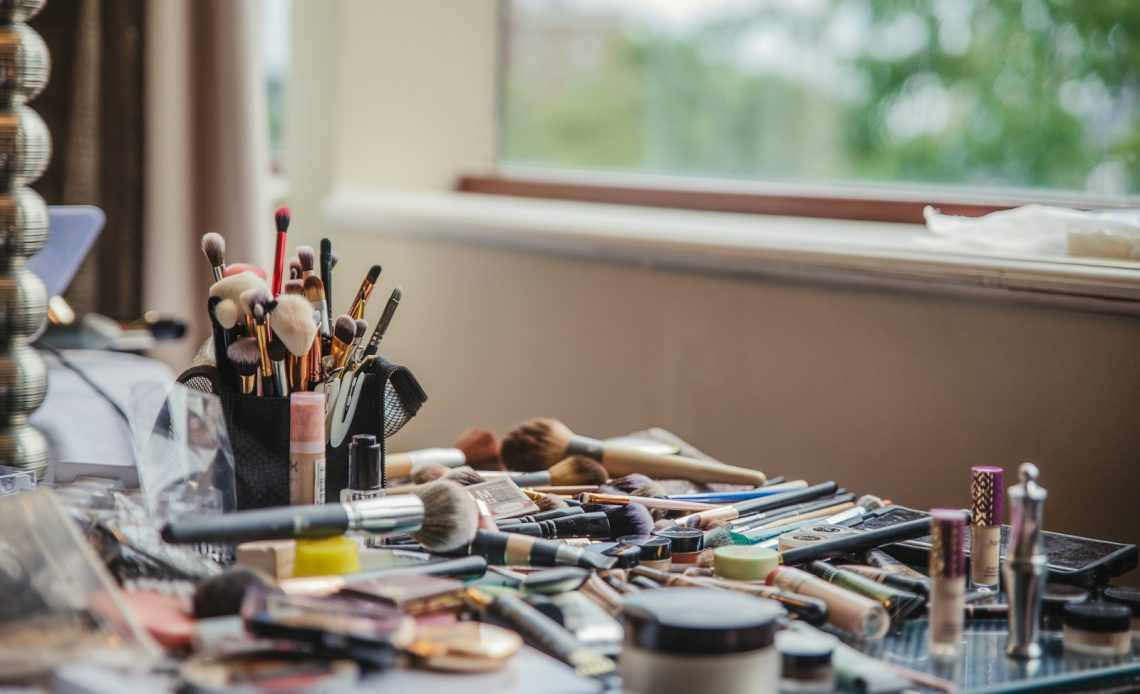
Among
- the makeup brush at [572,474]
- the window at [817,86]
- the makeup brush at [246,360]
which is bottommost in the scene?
the makeup brush at [572,474]

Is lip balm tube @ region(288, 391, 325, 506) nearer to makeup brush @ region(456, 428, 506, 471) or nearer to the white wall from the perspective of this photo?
makeup brush @ region(456, 428, 506, 471)

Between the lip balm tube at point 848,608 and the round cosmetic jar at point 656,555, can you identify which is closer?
the lip balm tube at point 848,608

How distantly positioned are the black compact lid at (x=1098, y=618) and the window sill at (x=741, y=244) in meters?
0.47

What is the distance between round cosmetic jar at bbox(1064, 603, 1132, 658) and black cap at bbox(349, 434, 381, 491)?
48cm

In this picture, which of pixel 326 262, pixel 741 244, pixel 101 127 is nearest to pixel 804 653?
pixel 326 262

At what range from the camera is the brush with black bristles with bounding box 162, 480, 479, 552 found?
2.58 feet

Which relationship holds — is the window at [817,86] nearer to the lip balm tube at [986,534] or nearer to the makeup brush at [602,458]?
the makeup brush at [602,458]

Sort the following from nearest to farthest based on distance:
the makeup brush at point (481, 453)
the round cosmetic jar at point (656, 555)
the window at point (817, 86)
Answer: the round cosmetic jar at point (656, 555)
the makeup brush at point (481, 453)
the window at point (817, 86)

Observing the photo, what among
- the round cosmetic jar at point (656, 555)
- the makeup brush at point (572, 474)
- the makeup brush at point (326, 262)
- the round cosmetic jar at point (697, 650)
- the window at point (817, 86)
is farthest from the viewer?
the window at point (817, 86)

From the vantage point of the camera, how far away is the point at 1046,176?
4.43m

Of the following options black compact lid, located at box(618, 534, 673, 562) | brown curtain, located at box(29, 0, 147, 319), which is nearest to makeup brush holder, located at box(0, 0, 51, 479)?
black compact lid, located at box(618, 534, 673, 562)

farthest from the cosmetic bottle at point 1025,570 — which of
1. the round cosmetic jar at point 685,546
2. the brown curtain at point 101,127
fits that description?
the brown curtain at point 101,127

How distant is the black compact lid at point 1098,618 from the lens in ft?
2.60

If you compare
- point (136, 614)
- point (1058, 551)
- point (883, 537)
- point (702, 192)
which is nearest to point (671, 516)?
point (883, 537)
